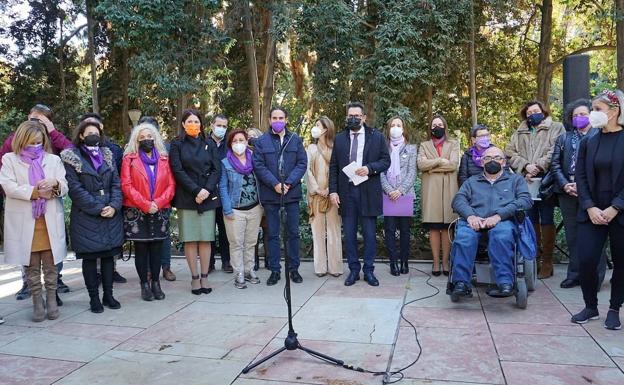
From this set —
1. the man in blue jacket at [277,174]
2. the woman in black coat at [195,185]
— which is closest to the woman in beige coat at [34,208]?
the woman in black coat at [195,185]

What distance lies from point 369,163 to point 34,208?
334 cm

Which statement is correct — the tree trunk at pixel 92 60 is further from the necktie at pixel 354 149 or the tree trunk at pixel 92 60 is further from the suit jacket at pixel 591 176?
the suit jacket at pixel 591 176

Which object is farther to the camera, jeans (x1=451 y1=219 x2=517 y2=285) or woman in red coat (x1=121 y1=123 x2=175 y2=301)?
woman in red coat (x1=121 y1=123 x2=175 y2=301)

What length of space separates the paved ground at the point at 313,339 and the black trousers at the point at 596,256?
25cm

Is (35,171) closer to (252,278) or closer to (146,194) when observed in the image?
(146,194)

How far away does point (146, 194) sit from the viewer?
16.6 feet

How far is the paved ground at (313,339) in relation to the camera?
3.30 metres

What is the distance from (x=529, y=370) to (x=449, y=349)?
0.57m

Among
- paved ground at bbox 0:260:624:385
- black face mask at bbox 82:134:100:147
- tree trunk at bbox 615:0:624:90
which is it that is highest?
tree trunk at bbox 615:0:624:90

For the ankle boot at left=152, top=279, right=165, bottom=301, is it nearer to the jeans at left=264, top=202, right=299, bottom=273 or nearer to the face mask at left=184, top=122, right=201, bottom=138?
the jeans at left=264, top=202, right=299, bottom=273

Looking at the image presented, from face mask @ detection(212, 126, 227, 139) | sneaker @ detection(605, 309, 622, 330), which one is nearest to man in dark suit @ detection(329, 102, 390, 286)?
face mask @ detection(212, 126, 227, 139)

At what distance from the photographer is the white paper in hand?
5648 mm

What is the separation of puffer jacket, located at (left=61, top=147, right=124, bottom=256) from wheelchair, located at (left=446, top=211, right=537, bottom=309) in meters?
3.23

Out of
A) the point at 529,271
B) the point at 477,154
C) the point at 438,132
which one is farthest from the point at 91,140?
the point at 529,271
